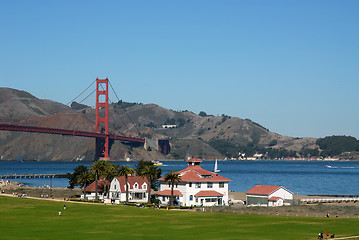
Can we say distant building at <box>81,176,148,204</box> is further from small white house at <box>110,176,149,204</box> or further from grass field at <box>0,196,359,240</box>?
grass field at <box>0,196,359,240</box>

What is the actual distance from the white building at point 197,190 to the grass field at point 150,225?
1274 cm

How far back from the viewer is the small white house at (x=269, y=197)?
4181 inches

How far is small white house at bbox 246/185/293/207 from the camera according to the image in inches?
4181

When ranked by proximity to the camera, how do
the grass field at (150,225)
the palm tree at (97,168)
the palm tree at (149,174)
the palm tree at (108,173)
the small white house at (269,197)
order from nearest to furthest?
the grass field at (150,225) < the small white house at (269,197) < the palm tree at (149,174) < the palm tree at (97,168) < the palm tree at (108,173)

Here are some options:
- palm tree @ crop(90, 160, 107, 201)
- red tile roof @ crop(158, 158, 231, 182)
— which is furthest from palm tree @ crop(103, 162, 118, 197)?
red tile roof @ crop(158, 158, 231, 182)

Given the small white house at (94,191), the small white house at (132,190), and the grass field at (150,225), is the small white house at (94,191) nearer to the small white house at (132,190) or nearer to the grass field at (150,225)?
the small white house at (132,190)

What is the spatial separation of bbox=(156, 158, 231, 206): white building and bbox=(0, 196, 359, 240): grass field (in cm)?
1274

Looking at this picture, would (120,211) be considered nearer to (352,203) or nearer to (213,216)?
(213,216)

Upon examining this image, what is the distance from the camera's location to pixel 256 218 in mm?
82438

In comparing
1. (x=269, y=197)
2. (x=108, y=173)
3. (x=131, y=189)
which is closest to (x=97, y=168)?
(x=108, y=173)

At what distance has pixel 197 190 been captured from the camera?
107625 millimetres

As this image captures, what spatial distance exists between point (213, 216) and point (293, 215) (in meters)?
12.7

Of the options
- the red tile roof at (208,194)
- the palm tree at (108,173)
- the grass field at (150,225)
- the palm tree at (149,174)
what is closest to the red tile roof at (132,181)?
the palm tree at (108,173)

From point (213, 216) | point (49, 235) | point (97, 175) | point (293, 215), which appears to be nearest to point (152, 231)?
point (49, 235)
